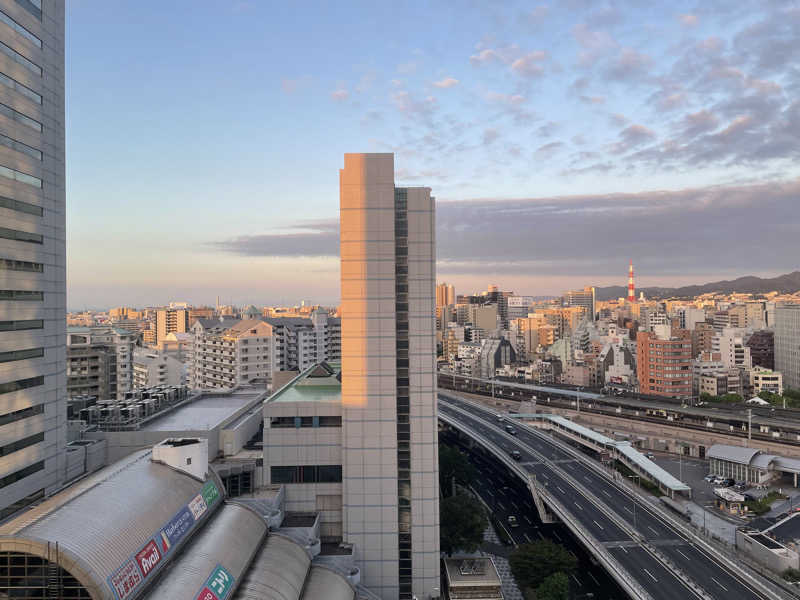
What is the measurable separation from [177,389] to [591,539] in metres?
36.4

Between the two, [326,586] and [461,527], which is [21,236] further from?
[461,527]

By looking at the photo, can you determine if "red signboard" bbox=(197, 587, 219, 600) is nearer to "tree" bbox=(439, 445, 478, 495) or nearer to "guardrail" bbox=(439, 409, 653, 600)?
"guardrail" bbox=(439, 409, 653, 600)

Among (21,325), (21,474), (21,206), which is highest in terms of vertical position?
(21,206)

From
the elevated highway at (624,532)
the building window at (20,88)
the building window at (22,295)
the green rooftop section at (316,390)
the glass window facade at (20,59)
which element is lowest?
the elevated highway at (624,532)

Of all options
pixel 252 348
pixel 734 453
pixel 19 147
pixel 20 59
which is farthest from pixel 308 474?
pixel 252 348

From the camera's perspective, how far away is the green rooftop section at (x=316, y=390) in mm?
34188

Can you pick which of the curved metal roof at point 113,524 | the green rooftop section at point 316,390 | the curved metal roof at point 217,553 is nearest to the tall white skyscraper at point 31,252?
the curved metal roof at point 113,524

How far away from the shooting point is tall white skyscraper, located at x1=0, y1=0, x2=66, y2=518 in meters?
27.2

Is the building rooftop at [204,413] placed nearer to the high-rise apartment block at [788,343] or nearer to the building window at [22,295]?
the building window at [22,295]

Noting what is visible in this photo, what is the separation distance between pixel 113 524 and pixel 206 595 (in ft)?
13.9

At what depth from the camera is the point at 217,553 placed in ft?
73.9

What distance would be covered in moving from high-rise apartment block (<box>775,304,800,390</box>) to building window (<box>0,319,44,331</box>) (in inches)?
4959

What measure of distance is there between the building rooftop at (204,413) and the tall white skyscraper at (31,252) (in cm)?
854

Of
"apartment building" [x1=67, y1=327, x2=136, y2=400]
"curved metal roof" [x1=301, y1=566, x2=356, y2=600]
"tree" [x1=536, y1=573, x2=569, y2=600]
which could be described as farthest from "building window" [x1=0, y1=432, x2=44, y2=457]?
"apartment building" [x1=67, y1=327, x2=136, y2=400]
